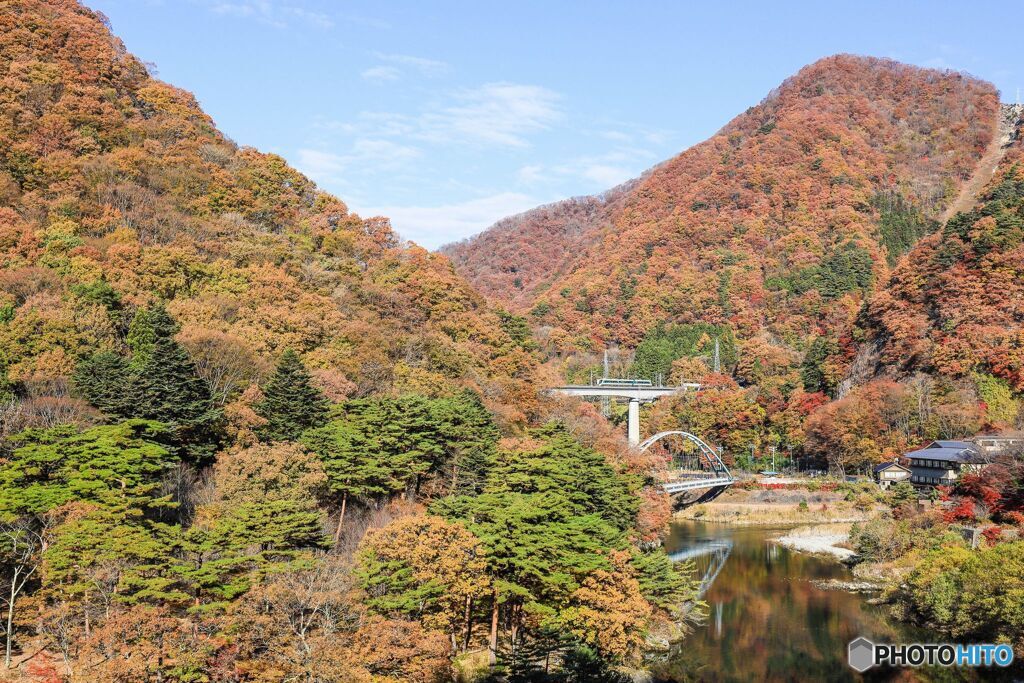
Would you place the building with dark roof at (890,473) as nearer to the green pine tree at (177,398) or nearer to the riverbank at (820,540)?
the riverbank at (820,540)

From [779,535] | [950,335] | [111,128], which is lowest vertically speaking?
[779,535]

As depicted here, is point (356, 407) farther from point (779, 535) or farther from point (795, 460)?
point (795, 460)

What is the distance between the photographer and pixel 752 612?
30.5 metres

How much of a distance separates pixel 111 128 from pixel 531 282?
89354mm

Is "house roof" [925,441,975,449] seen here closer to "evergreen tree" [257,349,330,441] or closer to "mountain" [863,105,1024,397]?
"mountain" [863,105,1024,397]

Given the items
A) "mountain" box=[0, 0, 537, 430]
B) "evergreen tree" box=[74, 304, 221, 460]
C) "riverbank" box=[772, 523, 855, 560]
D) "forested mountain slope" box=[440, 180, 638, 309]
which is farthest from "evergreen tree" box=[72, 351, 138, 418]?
"forested mountain slope" box=[440, 180, 638, 309]

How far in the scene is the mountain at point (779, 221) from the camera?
8938 cm

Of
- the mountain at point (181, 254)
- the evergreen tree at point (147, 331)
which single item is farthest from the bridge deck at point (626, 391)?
the evergreen tree at point (147, 331)

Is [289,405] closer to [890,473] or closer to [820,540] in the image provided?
[820,540]

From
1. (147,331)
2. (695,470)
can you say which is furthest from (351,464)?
(695,470)

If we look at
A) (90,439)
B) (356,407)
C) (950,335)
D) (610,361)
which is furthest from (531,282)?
(90,439)

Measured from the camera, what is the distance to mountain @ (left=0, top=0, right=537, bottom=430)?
97.8 ft

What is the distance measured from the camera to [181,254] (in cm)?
3584

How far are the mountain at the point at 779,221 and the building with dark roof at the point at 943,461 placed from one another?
35.6 m
